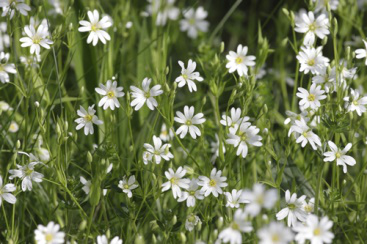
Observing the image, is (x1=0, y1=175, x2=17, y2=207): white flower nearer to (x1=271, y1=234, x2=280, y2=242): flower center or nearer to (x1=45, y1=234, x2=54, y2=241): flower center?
(x1=45, y1=234, x2=54, y2=241): flower center

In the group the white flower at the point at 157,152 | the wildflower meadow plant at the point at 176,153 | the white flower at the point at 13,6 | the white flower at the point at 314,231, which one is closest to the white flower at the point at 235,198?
the wildflower meadow plant at the point at 176,153

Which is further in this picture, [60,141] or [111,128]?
[111,128]

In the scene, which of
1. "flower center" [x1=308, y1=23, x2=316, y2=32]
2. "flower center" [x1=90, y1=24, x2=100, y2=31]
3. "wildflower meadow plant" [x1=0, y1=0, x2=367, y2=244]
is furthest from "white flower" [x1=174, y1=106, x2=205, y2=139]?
"flower center" [x1=308, y1=23, x2=316, y2=32]

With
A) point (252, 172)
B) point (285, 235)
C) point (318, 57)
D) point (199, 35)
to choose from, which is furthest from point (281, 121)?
point (285, 235)

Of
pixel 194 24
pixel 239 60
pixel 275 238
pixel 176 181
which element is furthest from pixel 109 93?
pixel 194 24

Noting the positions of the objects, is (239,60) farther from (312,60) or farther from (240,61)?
(312,60)

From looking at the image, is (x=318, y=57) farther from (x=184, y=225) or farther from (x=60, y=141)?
(x=60, y=141)

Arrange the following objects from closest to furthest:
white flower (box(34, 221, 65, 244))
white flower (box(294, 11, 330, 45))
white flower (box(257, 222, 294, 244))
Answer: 1. white flower (box(257, 222, 294, 244))
2. white flower (box(34, 221, 65, 244))
3. white flower (box(294, 11, 330, 45))
